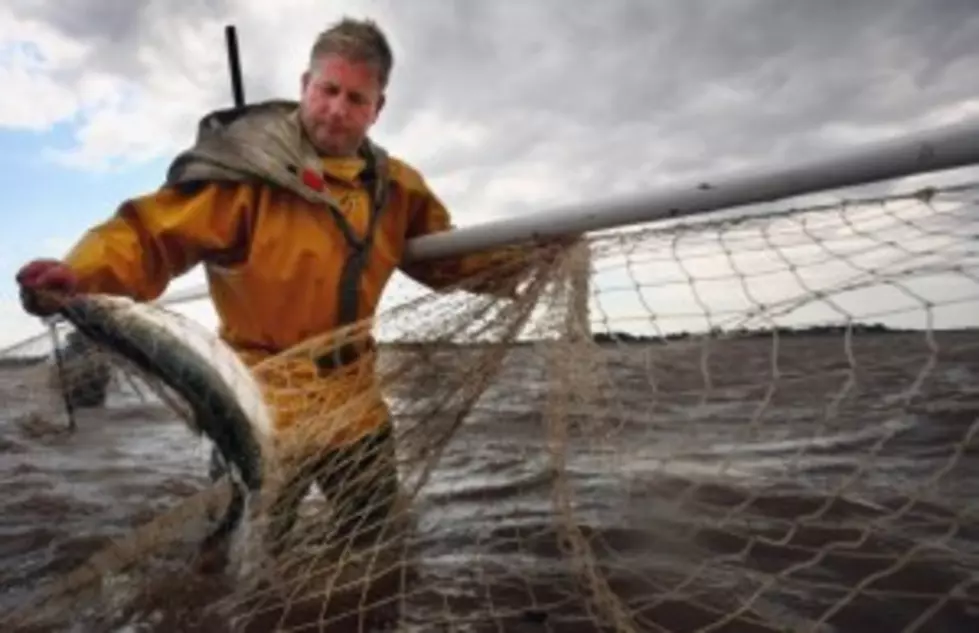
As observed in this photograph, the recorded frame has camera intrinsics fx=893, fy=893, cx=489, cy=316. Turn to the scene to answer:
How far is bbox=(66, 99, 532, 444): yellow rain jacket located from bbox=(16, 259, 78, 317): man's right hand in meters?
0.21

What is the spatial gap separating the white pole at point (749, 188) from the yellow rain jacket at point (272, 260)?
20cm

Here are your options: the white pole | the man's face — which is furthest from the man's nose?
the white pole

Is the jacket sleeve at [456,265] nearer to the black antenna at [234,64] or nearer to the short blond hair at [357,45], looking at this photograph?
the short blond hair at [357,45]

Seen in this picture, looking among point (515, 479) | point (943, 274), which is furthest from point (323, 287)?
point (515, 479)

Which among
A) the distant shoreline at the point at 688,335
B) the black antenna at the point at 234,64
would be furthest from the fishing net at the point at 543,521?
the black antenna at the point at 234,64

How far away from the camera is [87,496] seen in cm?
685

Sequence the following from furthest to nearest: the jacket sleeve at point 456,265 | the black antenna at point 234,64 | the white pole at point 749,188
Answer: the black antenna at point 234,64, the jacket sleeve at point 456,265, the white pole at point 749,188

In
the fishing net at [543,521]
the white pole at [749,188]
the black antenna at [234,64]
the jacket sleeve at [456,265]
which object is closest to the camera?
the white pole at [749,188]

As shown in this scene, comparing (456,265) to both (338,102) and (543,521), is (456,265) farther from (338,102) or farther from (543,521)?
(543,521)

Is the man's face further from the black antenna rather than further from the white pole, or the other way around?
the black antenna

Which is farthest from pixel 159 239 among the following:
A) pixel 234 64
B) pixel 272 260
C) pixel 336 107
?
pixel 234 64

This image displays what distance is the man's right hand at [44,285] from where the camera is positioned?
326 cm

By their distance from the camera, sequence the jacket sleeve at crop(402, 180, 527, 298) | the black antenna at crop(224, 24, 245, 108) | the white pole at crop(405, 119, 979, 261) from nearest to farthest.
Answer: the white pole at crop(405, 119, 979, 261) < the jacket sleeve at crop(402, 180, 527, 298) < the black antenna at crop(224, 24, 245, 108)

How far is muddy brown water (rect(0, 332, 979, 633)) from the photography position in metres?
3.65
